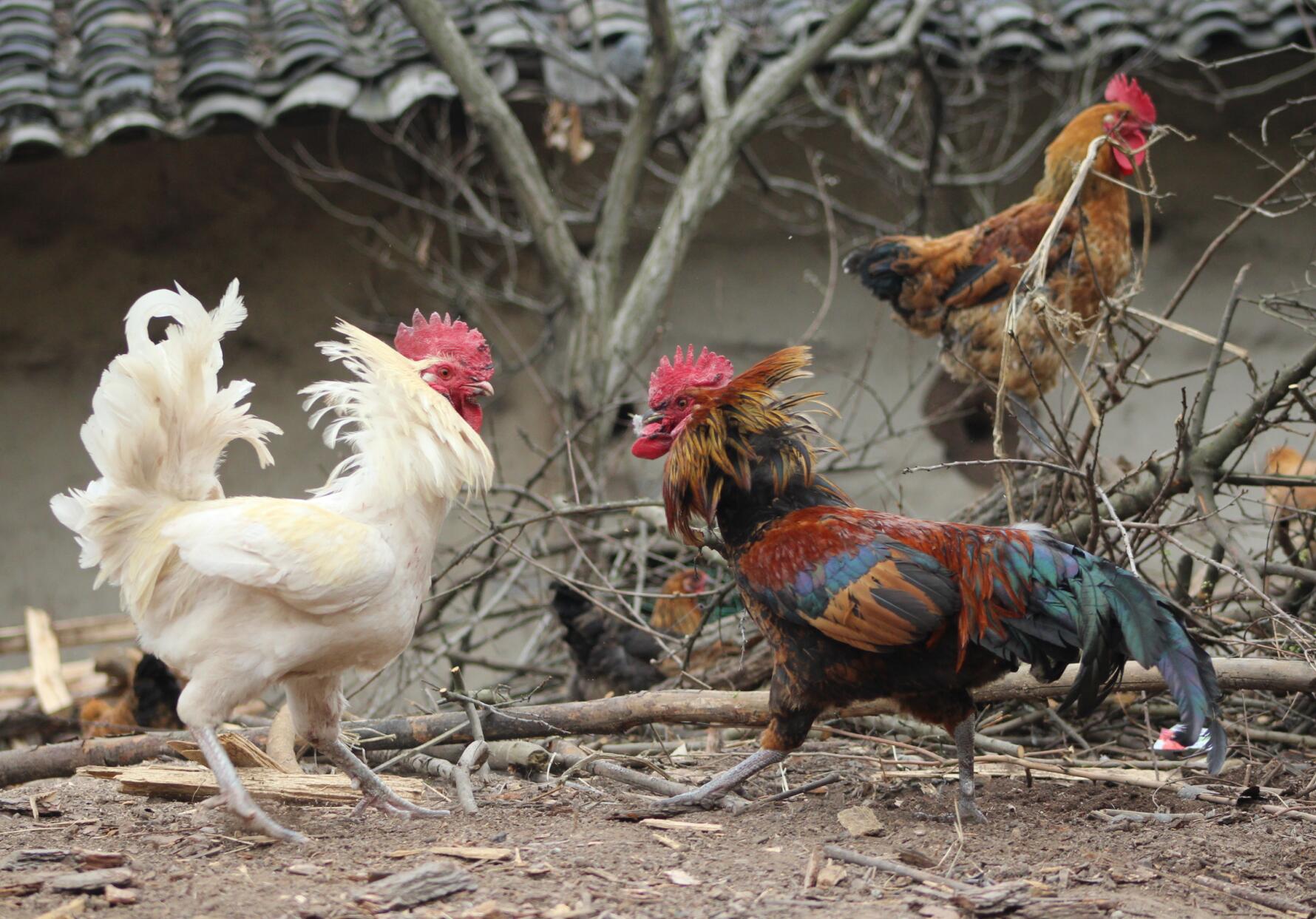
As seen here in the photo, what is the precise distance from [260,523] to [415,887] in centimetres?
107

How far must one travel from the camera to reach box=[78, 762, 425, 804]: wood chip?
366 centimetres

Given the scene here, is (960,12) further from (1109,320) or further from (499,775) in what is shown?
(499,775)

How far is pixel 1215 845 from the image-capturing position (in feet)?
11.0

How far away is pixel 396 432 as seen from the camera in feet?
11.4

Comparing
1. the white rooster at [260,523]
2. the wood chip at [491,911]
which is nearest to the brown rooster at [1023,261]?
the white rooster at [260,523]

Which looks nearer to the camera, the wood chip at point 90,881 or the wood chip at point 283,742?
the wood chip at point 90,881

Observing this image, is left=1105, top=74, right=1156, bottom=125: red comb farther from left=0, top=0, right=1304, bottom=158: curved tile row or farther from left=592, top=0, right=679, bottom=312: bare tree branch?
left=592, top=0, right=679, bottom=312: bare tree branch

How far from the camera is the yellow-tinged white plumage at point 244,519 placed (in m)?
3.18

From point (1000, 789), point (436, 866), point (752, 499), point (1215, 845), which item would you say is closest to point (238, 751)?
point (436, 866)

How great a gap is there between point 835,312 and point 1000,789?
495 centimetres

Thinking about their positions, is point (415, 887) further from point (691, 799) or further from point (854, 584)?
point (854, 584)

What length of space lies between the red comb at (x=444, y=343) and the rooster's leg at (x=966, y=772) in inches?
73.2

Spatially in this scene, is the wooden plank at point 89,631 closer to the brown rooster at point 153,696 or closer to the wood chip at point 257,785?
the brown rooster at point 153,696

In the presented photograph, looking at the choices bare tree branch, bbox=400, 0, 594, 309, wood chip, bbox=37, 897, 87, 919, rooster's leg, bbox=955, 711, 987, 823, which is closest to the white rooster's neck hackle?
wood chip, bbox=37, 897, 87, 919
